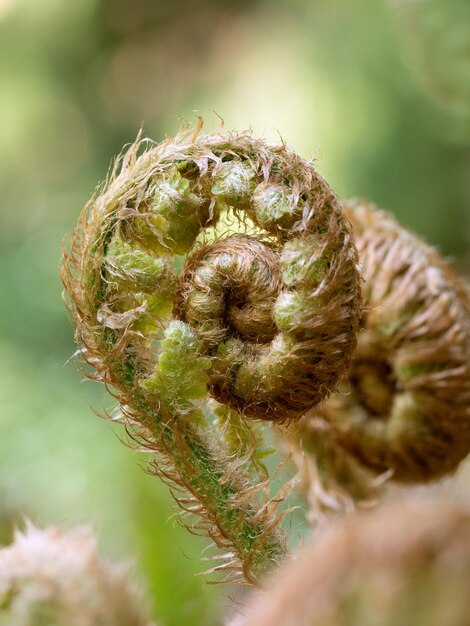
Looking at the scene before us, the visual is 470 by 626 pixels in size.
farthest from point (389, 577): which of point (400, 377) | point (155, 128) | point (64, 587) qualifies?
point (155, 128)

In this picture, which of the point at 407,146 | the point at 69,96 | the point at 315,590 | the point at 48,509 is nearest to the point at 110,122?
the point at 69,96

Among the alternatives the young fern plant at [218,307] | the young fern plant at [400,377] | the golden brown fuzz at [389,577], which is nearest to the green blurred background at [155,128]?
the young fern plant at [400,377]

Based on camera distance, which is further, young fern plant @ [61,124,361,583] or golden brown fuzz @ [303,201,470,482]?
golden brown fuzz @ [303,201,470,482]

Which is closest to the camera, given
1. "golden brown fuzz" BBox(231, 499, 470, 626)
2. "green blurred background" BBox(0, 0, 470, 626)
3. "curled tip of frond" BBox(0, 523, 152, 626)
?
"golden brown fuzz" BBox(231, 499, 470, 626)

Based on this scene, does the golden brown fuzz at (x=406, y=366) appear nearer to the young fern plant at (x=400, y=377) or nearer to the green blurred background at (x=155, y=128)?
the young fern plant at (x=400, y=377)

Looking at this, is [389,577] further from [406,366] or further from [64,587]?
[406,366]

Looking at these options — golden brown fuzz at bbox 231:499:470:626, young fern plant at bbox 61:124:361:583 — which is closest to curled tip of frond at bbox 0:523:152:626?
young fern plant at bbox 61:124:361:583

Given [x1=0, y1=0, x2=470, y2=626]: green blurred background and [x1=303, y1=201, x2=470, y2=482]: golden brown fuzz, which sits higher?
[x1=0, y1=0, x2=470, y2=626]: green blurred background

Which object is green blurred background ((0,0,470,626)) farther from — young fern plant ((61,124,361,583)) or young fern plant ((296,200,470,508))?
young fern plant ((61,124,361,583))
